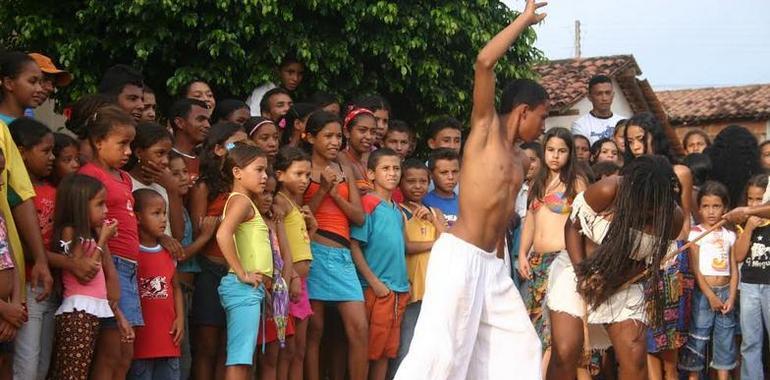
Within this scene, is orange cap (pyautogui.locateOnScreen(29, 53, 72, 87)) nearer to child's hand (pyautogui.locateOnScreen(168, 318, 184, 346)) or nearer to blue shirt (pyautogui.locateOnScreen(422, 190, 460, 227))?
child's hand (pyautogui.locateOnScreen(168, 318, 184, 346))

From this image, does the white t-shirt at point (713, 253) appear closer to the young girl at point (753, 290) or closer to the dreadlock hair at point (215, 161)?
the young girl at point (753, 290)

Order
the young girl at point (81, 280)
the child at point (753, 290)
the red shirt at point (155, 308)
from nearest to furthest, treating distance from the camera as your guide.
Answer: the young girl at point (81, 280) → the red shirt at point (155, 308) → the child at point (753, 290)

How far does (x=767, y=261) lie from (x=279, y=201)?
200 inches

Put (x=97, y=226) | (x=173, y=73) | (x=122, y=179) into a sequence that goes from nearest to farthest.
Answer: (x=97, y=226) < (x=122, y=179) < (x=173, y=73)

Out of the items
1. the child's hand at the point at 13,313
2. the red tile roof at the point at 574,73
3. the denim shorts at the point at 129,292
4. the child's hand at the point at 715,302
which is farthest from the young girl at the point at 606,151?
the red tile roof at the point at 574,73

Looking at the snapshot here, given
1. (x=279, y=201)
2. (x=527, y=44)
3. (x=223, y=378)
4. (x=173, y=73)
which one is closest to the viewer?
(x=223, y=378)

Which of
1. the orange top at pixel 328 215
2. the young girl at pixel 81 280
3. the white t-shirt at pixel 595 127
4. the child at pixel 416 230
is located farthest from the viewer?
the white t-shirt at pixel 595 127

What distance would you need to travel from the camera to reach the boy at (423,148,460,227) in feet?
31.0

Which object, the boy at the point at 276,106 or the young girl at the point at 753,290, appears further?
the young girl at the point at 753,290

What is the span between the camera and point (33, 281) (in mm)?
6082

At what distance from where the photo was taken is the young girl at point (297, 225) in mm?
7801

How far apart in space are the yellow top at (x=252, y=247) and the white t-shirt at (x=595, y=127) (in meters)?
6.01

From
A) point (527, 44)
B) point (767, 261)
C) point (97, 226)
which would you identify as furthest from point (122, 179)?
point (527, 44)

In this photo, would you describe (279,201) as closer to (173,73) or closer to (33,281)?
(33,281)
